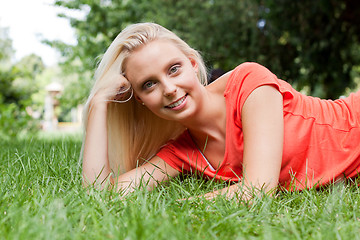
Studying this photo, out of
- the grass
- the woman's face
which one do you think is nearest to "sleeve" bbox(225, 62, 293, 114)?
the woman's face

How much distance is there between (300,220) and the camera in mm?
1438

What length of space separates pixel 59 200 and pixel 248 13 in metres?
7.38

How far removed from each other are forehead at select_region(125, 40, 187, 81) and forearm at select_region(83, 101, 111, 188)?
360 mm

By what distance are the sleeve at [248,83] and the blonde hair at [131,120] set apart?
1.15 feet

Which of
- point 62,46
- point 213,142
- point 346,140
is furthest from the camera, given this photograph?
point 62,46

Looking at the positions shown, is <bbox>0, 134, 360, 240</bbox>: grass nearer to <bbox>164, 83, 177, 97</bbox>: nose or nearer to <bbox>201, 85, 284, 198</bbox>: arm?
<bbox>201, 85, 284, 198</bbox>: arm

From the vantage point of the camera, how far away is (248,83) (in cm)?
212

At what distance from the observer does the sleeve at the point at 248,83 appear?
2.08m

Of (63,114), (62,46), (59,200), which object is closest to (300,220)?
(59,200)

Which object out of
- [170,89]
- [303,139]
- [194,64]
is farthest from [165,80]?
[303,139]

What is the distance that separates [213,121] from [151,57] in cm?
55

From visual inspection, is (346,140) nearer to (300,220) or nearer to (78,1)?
(300,220)

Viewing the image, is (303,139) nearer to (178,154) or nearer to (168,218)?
(178,154)

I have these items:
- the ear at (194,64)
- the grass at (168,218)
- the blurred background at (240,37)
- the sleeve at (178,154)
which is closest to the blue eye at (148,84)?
the ear at (194,64)
